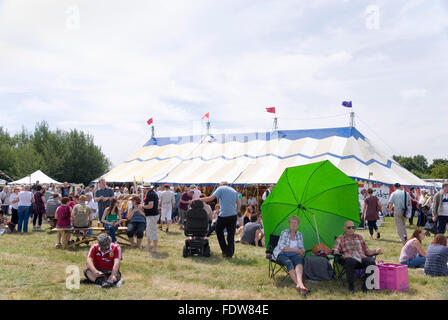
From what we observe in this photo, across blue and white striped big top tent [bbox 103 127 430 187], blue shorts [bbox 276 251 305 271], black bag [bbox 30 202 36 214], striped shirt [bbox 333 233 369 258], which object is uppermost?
blue and white striped big top tent [bbox 103 127 430 187]

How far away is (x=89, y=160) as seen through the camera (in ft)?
138

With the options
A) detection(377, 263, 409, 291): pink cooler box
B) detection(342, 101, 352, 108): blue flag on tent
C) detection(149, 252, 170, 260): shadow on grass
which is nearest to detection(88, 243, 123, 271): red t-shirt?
detection(149, 252, 170, 260): shadow on grass

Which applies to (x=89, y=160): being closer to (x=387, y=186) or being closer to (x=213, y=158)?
(x=213, y=158)

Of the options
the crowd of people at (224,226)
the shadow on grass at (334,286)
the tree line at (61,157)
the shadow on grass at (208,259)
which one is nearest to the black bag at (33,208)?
the crowd of people at (224,226)

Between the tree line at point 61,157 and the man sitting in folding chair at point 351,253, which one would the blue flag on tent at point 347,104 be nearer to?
the man sitting in folding chair at point 351,253

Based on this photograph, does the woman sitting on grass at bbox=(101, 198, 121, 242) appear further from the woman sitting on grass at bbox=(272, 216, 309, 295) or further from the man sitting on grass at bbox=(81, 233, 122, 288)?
the woman sitting on grass at bbox=(272, 216, 309, 295)

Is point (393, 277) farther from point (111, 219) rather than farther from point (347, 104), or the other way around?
point (347, 104)

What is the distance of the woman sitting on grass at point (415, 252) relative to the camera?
6.88m

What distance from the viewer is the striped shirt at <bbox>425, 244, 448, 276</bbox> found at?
6.36 m

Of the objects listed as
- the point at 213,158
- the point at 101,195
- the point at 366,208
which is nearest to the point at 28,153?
the point at 213,158

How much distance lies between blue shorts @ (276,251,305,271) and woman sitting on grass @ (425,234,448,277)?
90.0 inches

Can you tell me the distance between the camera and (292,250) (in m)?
5.82

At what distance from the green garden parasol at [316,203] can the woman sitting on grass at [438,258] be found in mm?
1416

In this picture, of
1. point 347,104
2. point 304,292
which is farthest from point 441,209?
point 347,104
